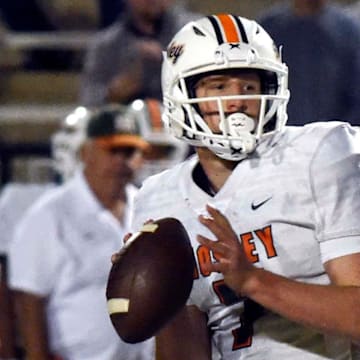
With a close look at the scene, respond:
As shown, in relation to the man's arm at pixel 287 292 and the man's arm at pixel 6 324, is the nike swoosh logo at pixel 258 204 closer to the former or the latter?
the man's arm at pixel 287 292

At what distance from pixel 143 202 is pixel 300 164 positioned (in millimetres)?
424

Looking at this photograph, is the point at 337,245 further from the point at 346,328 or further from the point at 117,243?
the point at 117,243

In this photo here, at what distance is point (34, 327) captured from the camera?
180 inches

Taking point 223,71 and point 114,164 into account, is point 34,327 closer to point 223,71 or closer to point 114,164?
point 114,164

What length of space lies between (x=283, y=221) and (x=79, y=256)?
193 centimetres

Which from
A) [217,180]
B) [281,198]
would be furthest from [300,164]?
[217,180]

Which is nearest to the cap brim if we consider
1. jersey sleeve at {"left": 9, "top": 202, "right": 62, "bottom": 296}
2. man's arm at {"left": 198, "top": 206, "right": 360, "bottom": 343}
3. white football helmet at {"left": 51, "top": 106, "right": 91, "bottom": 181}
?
white football helmet at {"left": 51, "top": 106, "right": 91, "bottom": 181}

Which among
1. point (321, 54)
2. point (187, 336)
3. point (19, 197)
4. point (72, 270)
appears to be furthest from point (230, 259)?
point (19, 197)

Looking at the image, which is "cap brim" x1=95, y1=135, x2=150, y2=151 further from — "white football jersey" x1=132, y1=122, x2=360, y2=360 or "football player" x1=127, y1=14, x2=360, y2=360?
"white football jersey" x1=132, y1=122, x2=360, y2=360

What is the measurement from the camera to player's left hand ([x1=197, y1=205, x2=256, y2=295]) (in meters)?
2.59

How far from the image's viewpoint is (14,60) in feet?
23.6

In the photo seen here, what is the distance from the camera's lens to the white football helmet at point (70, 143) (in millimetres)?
5109

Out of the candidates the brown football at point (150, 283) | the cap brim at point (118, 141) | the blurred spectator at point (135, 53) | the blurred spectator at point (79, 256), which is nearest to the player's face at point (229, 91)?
the brown football at point (150, 283)

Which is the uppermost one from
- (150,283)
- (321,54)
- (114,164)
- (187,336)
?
(150,283)
